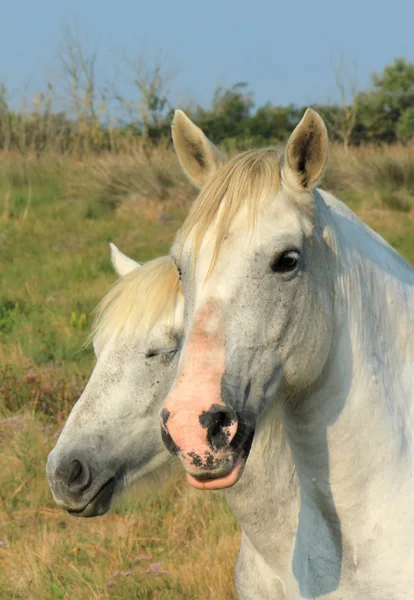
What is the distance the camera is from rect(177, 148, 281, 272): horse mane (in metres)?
2.13

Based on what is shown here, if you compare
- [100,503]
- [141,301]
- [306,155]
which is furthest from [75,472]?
[306,155]

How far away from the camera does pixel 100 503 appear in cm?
309

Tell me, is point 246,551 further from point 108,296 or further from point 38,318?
point 38,318

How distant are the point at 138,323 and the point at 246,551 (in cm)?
99

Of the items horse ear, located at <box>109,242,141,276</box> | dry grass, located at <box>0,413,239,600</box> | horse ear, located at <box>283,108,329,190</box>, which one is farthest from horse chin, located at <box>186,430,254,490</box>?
horse ear, located at <box>109,242,141,276</box>

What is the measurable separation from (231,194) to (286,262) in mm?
223

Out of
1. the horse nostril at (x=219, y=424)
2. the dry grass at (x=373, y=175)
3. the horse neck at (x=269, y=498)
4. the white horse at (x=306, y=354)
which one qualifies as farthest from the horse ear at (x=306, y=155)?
the dry grass at (x=373, y=175)

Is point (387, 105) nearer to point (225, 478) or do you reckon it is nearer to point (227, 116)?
point (227, 116)

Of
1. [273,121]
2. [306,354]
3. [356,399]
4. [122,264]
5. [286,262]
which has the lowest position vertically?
[273,121]

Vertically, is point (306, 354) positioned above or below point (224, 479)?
above

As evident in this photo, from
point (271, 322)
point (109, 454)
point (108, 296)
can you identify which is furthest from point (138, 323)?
point (271, 322)

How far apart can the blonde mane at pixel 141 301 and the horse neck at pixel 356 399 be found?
0.88 m

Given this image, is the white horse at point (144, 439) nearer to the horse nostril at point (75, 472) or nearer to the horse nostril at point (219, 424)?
the horse nostril at point (75, 472)

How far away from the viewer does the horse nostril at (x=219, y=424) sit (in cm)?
189
